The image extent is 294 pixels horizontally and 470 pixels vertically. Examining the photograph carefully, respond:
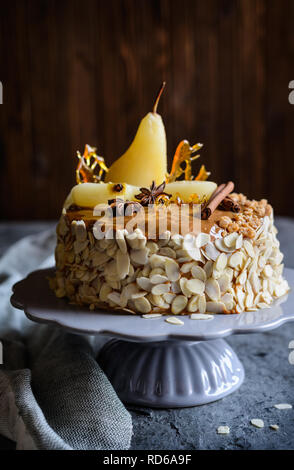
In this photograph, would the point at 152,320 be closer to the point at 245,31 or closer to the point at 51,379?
the point at 51,379

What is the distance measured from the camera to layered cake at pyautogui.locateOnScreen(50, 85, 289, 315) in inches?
42.8

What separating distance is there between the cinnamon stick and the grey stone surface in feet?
1.37

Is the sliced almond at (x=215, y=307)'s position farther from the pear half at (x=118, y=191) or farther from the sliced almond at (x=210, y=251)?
the pear half at (x=118, y=191)

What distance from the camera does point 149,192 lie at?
1.18 m

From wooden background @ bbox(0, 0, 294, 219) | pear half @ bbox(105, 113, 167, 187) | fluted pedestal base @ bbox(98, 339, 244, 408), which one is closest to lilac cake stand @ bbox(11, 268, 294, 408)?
fluted pedestal base @ bbox(98, 339, 244, 408)

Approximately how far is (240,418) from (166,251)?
0.38 metres

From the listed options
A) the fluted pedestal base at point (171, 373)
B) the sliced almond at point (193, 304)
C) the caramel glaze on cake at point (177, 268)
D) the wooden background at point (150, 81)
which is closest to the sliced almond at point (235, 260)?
the caramel glaze on cake at point (177, 268)

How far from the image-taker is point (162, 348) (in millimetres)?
1216

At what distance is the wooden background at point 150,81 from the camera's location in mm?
2875

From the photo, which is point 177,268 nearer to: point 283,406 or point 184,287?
point 184,287

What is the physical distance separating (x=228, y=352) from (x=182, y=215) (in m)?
0.38

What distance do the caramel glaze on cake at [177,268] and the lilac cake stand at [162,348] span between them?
33mm

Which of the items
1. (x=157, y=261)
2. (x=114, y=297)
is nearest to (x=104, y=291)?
A: (x=114, y=297)

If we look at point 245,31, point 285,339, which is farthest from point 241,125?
point 285,339
